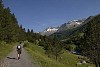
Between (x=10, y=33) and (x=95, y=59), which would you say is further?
(x=10, y=33)

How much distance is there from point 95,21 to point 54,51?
153 feet

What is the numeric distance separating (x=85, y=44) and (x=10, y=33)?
4818 cm

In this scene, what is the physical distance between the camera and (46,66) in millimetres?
32156

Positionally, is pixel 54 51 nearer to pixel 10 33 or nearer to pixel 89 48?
pixel 10 33

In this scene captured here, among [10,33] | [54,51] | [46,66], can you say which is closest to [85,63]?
[54,51]

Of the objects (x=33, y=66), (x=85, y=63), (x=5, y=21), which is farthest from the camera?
(x=85, y=63)

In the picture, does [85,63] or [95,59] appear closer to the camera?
[95,59]

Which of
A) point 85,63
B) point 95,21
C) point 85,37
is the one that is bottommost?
point 85,63

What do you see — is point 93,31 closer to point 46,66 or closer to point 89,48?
point 89,48

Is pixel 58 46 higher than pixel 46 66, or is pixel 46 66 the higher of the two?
pixel 58 46

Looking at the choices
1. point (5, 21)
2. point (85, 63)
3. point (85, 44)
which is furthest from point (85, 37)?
point (85, 63)

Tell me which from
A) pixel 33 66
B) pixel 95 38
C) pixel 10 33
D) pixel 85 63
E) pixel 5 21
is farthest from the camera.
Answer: pixel 85 63

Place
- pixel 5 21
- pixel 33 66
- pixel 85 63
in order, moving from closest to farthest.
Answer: pixel 33 66
pixel 5 21
pixel 85 63

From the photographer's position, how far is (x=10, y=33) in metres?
98.9
